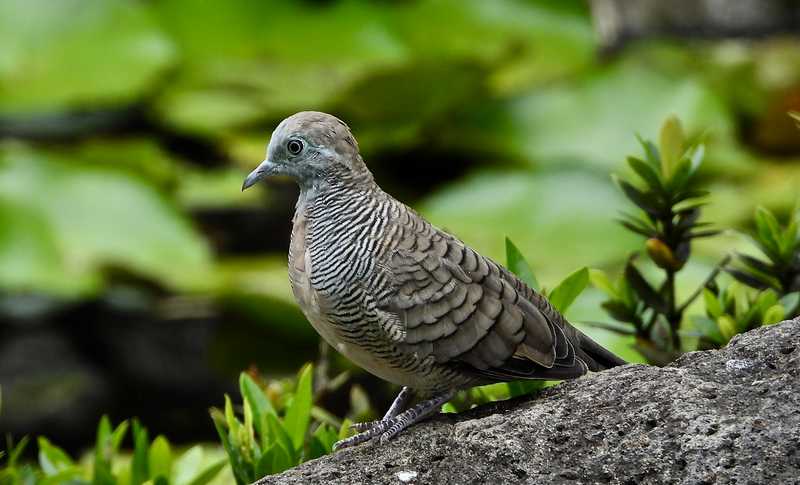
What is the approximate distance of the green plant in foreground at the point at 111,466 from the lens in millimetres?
2305

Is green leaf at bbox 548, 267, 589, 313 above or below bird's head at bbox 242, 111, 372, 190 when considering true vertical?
below

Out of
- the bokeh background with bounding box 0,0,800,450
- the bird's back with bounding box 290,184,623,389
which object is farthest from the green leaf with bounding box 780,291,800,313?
the bokeh background with bounding box 0,0,800,450

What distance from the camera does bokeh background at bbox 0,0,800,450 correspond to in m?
5.28

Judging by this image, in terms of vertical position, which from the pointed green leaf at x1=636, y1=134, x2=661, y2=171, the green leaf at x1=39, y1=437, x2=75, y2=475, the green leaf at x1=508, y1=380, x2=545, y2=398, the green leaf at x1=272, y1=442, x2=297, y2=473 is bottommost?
the green leaf at x1=39, y1=437, x2=75, y2=475

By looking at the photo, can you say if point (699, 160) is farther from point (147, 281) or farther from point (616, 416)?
point (147, 281)

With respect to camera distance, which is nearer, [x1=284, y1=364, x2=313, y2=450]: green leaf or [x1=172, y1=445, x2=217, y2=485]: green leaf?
[x1=284, y1=364, x2=313, y2=450]: green leaf

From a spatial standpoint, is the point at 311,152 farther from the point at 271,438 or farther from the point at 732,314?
the point at 732,314

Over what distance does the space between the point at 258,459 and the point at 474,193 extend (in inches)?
136

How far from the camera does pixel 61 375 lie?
5414mm

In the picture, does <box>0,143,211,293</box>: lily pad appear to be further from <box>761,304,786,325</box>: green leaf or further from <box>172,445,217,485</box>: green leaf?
<box>761,304,786,325</box>: green leaf

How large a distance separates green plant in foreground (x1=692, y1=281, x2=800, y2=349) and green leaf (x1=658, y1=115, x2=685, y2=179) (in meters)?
0.26

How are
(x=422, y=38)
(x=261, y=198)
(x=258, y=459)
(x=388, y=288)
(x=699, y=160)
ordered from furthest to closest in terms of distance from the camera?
(x=422, y=38) → (x=261, y=198) → (x=699, y=160) → (x=258, y=459) → (x=388, y=288)

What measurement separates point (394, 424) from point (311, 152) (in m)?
0.49

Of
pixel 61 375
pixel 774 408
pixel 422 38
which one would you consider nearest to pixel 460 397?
pixel 774 408
